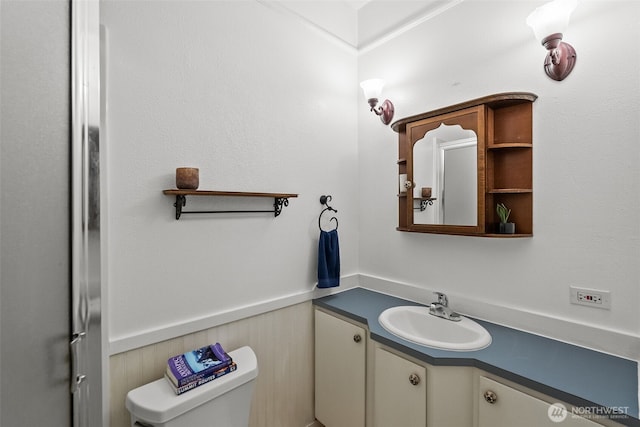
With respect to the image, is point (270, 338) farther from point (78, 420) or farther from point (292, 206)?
point (78, 420)

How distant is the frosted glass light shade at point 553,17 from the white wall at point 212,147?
1.13m

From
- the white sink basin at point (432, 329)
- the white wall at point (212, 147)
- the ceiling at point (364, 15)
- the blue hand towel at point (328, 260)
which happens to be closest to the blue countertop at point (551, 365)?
the white sink basin at point (432, 329)

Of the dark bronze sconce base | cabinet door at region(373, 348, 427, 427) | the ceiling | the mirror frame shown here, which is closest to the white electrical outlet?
the mirror frame

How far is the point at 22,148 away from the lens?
1.93 feet

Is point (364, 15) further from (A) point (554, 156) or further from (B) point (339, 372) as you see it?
(B) point (339, 372)

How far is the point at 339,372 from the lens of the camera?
1.67 m

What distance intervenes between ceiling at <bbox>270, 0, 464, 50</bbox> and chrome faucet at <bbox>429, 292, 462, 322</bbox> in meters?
1.62

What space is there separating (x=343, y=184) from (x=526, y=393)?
1437 millimetres

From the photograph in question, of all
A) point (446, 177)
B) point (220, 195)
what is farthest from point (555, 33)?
point (220, 195)

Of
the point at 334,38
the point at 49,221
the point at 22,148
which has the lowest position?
the point at 49,221

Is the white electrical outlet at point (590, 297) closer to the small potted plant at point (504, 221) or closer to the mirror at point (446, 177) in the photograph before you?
the small potted plant at point (504, 221)

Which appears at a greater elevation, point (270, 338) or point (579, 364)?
point (579, 364)

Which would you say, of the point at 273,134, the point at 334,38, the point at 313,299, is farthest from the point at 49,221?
the point at 334,38

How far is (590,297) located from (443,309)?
1.98ft
